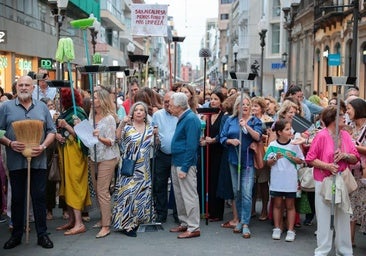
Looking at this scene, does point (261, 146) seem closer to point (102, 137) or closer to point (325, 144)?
point (325, 144)

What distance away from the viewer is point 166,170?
8.06 m

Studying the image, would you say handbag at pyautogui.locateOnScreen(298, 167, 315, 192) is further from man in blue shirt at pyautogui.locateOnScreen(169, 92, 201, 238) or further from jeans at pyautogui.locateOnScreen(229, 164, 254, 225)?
man in blue shirt at pyautogui.locateOnScreen(169, 92, 201, 238)

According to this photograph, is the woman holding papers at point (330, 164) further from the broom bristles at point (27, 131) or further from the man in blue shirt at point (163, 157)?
the broom bristles at point (27, 131)

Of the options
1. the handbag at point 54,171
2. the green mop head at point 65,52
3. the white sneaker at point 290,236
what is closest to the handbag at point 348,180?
the white sneaker at point 290,236

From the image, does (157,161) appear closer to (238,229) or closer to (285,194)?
(238,229)

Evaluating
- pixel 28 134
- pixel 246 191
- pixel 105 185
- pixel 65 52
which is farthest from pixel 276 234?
pixel 65 52

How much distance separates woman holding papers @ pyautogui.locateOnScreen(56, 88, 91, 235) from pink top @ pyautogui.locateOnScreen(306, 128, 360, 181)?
300 cm

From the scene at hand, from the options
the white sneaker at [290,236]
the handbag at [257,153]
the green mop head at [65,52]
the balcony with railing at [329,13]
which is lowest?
the white sneaker at [290,236]

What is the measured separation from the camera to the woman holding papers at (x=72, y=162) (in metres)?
7.34

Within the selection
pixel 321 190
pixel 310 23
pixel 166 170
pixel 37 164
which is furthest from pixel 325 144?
pixel 310 23

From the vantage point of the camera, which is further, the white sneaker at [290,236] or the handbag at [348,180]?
the white sneaker at [290,236]

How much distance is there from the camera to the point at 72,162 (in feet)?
24.1

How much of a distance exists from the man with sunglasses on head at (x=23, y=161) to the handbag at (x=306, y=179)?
3.36 m

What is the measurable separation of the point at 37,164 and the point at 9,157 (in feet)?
1.11
